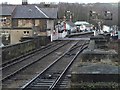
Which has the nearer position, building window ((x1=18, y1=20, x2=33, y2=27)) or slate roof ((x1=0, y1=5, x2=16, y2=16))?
building window ((x1=18, y1=20, x2=33, y2=27))

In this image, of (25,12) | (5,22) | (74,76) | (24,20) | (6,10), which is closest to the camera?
(74,76)

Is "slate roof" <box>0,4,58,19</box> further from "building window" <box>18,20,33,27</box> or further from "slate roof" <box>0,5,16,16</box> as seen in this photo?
"building window" <box>18,20,33,27</box>

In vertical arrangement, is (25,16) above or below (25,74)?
above

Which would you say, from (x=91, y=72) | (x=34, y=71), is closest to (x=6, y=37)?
(x=34, y=71)

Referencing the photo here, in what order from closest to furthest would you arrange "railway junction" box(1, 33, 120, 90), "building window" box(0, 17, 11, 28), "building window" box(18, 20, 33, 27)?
"railway junction" box(1, 33, 120, 90), "building window" box(18, 20, 33, 27), "building window" box(0, 17, 11, 28)

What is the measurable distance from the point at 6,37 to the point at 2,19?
4.79 meters

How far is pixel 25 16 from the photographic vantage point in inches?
2021

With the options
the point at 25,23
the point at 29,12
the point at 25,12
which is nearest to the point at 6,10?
the point at 25,12

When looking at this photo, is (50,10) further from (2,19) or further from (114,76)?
(114,76)

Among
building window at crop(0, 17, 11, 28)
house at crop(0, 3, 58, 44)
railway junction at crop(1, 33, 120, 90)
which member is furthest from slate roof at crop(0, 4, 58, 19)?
railway junction at crop(1, 33, 120, 90)

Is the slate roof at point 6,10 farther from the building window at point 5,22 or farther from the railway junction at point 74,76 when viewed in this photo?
the railway junction at point 74,76

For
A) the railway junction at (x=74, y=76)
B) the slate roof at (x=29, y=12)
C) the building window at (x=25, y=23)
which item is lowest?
the railway junction at (x=74, y=76)

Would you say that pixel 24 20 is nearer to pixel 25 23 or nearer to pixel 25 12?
pixel 25 23

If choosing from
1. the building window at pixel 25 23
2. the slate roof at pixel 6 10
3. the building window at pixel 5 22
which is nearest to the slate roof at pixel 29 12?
the building window at pixel 25 23
